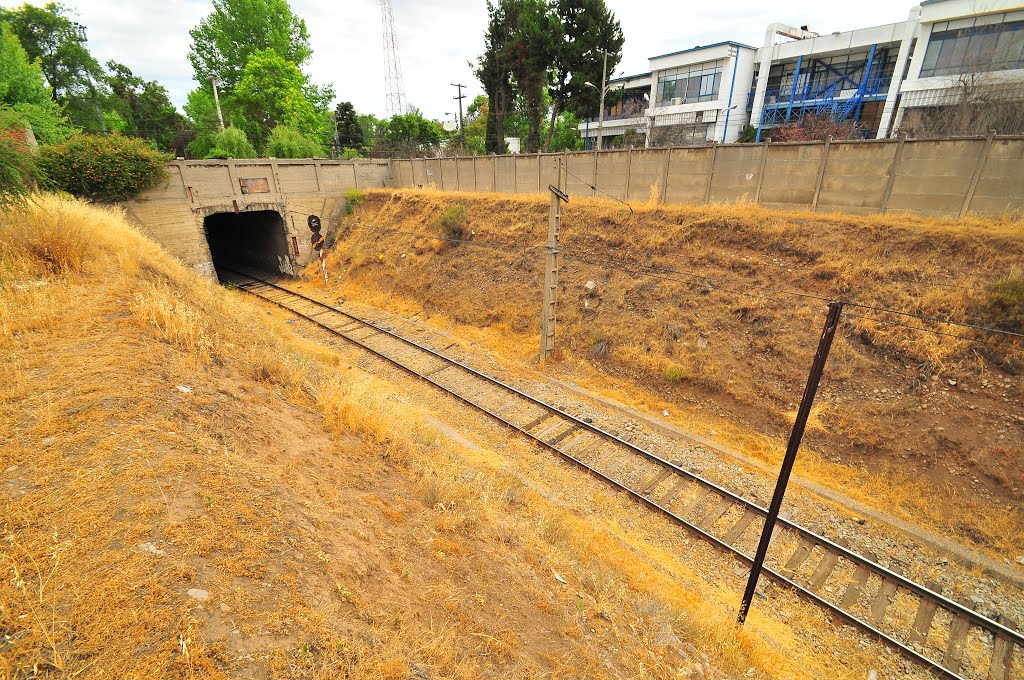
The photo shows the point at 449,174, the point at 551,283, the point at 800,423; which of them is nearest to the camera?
the point at 800,423

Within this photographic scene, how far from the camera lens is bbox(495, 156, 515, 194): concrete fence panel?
76.7ft

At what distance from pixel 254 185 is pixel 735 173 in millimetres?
24220

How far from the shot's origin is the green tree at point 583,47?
32375 mm

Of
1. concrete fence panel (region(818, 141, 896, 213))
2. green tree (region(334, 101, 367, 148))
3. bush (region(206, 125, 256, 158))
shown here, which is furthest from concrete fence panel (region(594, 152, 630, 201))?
green tree (region(334, 101, 367, 148))

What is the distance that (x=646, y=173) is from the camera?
18.6 metres

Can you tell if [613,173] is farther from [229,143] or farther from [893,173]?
[229,143]

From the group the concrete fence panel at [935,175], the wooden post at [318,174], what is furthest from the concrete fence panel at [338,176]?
the concrete fence panel at [935,175]

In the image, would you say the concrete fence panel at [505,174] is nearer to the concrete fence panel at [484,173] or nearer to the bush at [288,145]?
the concrete fence panel at [484,173]

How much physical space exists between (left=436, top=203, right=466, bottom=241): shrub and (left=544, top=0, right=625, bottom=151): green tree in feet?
52.5

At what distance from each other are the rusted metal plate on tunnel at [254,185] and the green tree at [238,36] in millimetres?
28349

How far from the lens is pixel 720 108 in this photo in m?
39.9

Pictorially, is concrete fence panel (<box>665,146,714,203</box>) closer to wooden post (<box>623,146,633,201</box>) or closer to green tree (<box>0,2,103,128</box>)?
wooden post (<box>623,146,633,201</box>)

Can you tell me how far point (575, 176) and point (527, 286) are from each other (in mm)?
7059

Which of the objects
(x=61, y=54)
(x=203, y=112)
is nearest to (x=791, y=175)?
(x=203, y=112)
